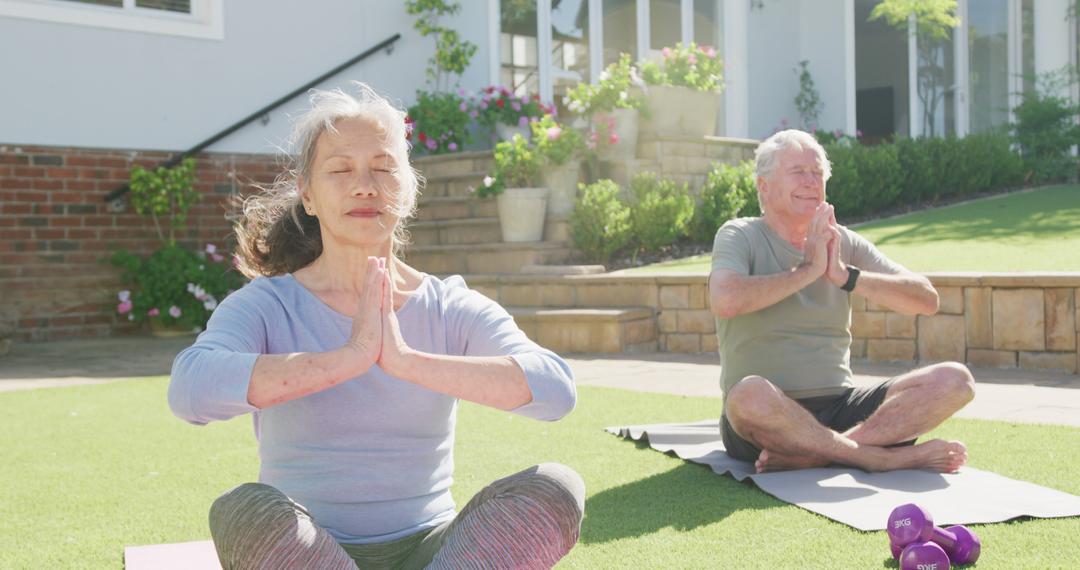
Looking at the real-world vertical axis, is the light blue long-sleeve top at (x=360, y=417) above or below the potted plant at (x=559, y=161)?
below

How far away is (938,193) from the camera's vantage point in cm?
1120

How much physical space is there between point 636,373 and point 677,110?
384cm

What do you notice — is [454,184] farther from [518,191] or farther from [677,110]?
[677,110]

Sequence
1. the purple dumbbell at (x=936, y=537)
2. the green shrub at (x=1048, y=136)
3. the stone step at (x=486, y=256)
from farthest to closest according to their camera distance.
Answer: the green shrub at (x=1048, y=136) → the stone step at (x=486, y=256) → the purple dumbbell at (x=936, y=537)

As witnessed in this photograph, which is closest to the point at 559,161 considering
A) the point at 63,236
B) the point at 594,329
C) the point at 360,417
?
the point at 594,329

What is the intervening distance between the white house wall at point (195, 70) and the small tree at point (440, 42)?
6.1 inches

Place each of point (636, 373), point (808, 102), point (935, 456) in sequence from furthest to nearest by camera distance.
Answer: point (808, 102), point (636, 373), point (935, 456)

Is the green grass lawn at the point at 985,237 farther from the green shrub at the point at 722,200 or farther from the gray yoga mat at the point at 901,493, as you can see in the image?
the gray yoga mat at the point at 901,493

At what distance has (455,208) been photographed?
31.9ft

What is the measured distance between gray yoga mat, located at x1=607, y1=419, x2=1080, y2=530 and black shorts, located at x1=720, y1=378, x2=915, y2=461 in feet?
0.23

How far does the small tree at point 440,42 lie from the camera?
10.5 meters

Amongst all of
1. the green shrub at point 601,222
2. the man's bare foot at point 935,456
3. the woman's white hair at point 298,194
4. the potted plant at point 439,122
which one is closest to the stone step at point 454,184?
the potted plant at point 439,122

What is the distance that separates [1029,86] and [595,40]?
7625 millimetres

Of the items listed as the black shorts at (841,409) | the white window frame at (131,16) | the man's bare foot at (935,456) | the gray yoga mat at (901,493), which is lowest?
the gray yoga mat at (901,493)
